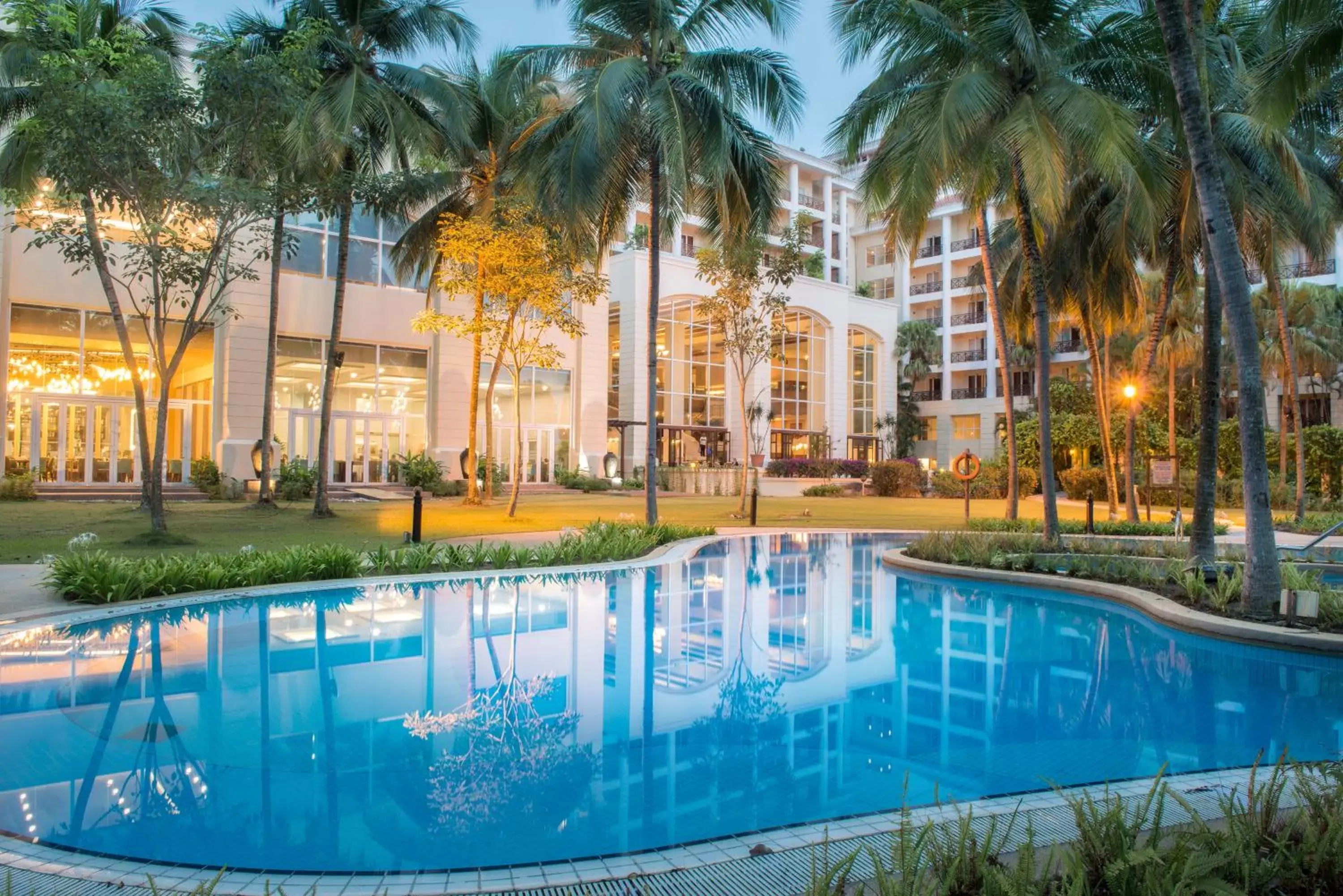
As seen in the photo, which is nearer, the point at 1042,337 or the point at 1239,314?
the point at 1239,314

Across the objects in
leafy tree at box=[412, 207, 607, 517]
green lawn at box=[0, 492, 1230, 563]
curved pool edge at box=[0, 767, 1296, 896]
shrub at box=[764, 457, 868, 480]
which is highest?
leafy tree at box=[412, 207, 607, 517]

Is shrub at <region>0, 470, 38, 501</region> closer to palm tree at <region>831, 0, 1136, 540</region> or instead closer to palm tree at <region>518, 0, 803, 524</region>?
palm tree at <region>518, 0, 803, 524</region>

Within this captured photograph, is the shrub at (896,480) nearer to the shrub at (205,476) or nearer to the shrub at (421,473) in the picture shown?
the shrub at (421,473)

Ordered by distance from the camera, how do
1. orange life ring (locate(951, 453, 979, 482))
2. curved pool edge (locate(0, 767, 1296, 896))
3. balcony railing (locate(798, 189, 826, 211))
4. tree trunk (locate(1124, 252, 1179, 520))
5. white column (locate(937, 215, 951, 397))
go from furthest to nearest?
1. balcony railing (locate(798, 189, 826, 211))
2. white column (locate(937, 215, 951, 397))
3. orange life ring (locate(951, 453, 979, 482))
4. tree trunk (locate(1124, 252, 1179, 520))
5. curved pool edge (locate(0, 767, 1296, 896))

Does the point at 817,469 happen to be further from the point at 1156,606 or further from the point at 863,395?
the point at 1156,606

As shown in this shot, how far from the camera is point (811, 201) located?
5925 cm

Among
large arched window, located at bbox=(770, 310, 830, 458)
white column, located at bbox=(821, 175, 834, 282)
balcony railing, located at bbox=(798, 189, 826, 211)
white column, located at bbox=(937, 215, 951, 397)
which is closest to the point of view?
large arched window, located at bbox=(770, 310, 830, 458)

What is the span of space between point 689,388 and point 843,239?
23675 mm

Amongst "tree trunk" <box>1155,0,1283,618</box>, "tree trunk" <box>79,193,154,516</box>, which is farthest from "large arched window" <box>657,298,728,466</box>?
"tree trunk" <box>1155,0,1283,618</box>

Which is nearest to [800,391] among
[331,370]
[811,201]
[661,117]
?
[811,201]

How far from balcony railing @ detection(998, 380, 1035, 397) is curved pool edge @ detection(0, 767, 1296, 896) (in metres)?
52.0

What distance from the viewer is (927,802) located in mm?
4418

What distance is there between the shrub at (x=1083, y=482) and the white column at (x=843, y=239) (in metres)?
30.3

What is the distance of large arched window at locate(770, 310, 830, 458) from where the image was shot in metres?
47.5
